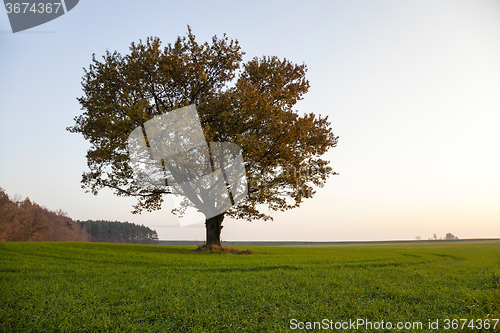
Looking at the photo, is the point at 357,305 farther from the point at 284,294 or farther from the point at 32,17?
the point at 32,17

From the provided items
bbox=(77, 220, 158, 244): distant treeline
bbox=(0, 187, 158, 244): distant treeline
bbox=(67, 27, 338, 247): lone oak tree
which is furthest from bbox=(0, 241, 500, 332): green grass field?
bbox=(77, 220, 158, 244): distant treeline

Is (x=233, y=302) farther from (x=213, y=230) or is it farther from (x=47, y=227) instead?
(x=47, y=227)

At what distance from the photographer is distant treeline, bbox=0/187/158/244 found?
6153 cm

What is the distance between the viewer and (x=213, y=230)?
29.4 meters

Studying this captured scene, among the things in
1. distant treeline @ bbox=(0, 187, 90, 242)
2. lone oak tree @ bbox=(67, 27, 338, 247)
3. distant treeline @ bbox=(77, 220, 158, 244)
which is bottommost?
distant treeline @ bbox=(77, 220, 158, 244)

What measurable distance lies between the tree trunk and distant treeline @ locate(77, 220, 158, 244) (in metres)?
96.9

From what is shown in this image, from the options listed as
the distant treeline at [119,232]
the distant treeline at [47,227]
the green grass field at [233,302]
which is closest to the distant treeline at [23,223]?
the distant treeline at [47,227]

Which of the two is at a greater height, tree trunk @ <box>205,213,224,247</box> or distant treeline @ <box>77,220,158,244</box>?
tree trunk @ <box>205,213,224,247</box>

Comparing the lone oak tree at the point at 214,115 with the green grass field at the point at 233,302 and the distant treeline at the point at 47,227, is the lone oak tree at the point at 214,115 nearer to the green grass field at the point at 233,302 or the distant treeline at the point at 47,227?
the green grass field at the point at 233,302

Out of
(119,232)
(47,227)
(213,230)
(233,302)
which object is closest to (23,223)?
(47,227)

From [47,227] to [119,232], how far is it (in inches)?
2018

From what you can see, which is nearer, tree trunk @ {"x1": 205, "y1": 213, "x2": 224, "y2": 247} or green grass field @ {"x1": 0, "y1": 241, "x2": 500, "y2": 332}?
green grass field @ {"x1": 0, "y1": 241, "x2": 500, "y2": 332}

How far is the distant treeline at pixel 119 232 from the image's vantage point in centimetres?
11738

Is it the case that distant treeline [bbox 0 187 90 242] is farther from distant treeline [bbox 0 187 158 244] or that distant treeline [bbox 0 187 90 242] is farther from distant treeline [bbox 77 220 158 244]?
→ distant treeline [bbox 77 220 158 244]
